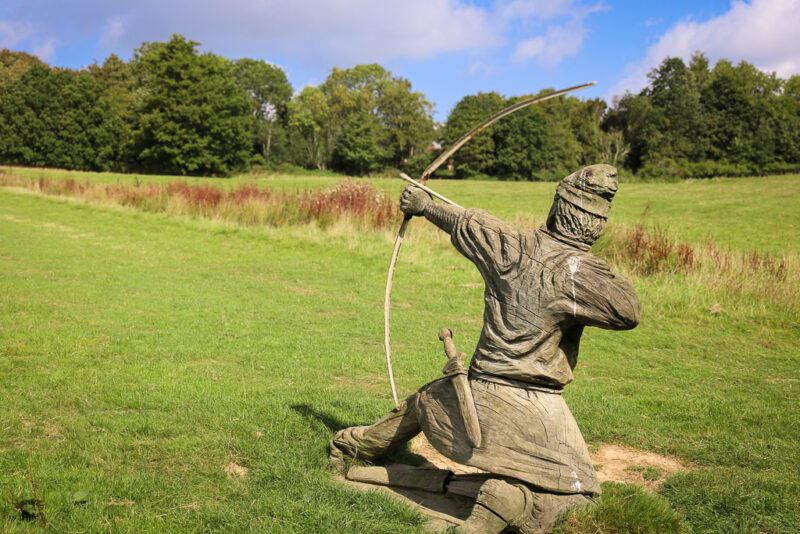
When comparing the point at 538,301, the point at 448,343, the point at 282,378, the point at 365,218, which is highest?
the point at 538,301

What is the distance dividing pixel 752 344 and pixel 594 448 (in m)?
5.83

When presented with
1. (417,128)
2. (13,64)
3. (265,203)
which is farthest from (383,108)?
(265,203)

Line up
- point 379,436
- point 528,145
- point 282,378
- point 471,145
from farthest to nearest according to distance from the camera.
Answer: point 471,145
point 528,145
point 282,378
point 379,436

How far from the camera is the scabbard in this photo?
10.7 ft

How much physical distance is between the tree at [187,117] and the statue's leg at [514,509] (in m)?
55.2

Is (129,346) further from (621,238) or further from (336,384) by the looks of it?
(621,238)

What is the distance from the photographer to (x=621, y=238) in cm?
1425

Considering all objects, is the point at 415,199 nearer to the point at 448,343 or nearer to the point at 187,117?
the point at 448,343

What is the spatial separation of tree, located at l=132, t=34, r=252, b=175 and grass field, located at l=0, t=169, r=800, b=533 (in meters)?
40.1

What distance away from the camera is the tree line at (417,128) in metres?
54.5

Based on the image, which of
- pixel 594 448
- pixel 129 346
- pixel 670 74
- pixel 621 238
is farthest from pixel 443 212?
pixel 670 74

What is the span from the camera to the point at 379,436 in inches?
163

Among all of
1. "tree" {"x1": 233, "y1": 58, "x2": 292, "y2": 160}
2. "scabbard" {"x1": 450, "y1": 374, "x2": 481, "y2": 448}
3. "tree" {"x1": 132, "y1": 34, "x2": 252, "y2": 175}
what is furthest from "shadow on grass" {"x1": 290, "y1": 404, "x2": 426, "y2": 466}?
"tree" {"x1": 233, "y1": 58, "x2": 292, "y2": 160}

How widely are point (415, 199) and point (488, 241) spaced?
0.60m
